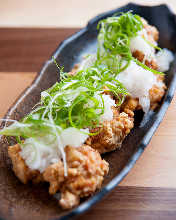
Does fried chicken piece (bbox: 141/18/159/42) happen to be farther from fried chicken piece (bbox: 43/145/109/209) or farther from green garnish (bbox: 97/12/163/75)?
fried chicken piece (bbox: 43/145/109/209)

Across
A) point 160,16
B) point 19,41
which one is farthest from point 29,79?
point 160,16

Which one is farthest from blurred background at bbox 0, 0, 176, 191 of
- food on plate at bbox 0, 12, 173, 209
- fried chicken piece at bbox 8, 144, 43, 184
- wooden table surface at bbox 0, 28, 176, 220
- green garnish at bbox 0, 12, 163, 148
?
fried chicken piece at bbox 8, 144, 43, 184

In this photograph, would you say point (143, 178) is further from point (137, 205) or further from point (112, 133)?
point (112, 133)

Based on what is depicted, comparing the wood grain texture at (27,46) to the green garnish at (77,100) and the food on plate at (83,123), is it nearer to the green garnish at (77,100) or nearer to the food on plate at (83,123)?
the food on plate at (83,123)

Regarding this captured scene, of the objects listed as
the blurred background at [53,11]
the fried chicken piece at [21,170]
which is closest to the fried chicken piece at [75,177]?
the fried chicken piece at [21,170]

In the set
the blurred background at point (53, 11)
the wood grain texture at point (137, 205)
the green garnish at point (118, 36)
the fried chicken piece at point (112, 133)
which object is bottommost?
the wood grain texture at point (137, 205)

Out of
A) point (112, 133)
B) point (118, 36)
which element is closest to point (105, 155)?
point (112, 133)
